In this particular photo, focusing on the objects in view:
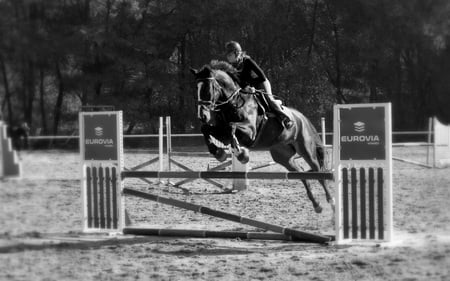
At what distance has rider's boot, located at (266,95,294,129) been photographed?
17.2ft

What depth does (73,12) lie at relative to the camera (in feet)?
4.14

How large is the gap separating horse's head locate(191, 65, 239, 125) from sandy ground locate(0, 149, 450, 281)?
3.73 ft

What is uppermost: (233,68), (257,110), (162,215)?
(233,68)

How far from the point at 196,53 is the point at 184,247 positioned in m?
13.6

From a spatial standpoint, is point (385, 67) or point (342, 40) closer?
point (385, 67)

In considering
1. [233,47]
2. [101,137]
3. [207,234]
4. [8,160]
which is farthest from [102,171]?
[8,160]

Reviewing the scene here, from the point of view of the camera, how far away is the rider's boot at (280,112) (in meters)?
Answer: 5.23

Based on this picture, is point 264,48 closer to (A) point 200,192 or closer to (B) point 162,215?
(A) point 200,192

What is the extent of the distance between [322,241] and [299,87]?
14888 millimetres

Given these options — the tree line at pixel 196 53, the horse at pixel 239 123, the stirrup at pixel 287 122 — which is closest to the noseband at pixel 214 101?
the horse at pixel 239 123

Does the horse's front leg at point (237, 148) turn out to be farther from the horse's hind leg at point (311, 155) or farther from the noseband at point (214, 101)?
the horse's hind leg at point (311, 155)

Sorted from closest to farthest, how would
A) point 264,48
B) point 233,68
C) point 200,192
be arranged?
point 233,68
point 200,192
point 264,48

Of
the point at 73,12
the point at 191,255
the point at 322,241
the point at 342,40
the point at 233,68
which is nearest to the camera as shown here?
the point at 73,12

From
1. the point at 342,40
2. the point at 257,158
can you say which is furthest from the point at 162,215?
the point at 342,40
